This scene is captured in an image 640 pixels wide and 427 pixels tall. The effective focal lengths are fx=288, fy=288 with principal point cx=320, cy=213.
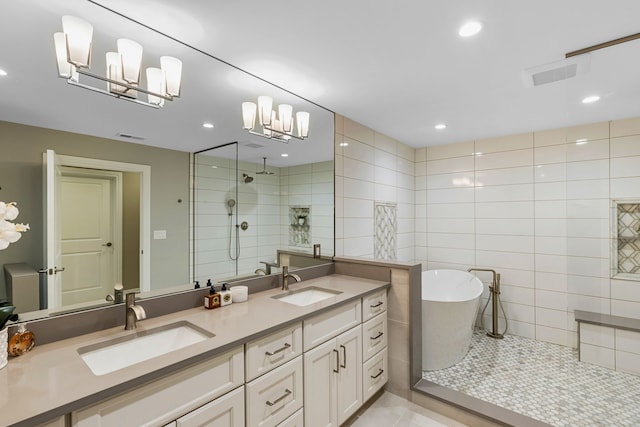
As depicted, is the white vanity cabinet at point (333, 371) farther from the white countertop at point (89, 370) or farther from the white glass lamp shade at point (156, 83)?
the white glass lamp shade at point (156, 83)

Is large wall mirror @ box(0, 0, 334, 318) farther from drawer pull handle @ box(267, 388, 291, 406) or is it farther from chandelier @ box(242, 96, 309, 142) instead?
drawer pull handle @ box(267, 388, 291, 406)

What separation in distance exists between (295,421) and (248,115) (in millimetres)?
1869

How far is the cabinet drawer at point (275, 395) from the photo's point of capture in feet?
4.17

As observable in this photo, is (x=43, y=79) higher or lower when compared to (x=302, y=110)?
lower

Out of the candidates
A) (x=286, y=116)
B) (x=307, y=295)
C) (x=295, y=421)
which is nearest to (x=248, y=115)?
(x=286, y=116)

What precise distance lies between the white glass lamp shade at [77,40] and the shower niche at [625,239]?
4044 millimetres

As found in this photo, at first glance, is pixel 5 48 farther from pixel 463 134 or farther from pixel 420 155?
pixel 420 155

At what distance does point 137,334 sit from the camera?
4.22 ft

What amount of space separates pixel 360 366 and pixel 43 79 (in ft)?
7.46

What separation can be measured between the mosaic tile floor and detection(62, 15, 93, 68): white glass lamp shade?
3.11m

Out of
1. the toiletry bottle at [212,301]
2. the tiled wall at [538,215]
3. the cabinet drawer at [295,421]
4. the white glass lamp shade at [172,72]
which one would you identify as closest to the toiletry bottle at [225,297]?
the toiletry bottle at [212,301]

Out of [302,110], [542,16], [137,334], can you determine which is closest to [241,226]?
[137,334]

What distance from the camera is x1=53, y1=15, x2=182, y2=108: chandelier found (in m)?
1.24

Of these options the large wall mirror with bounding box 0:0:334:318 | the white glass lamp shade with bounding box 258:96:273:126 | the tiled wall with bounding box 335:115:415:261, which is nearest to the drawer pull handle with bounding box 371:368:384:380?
the tiled wall with bounding box 335:115:415:261
